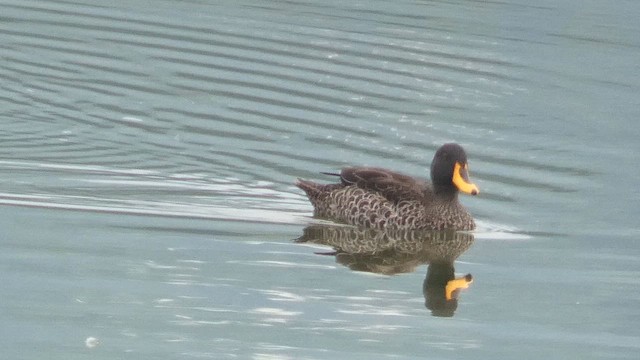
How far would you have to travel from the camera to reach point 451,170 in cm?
1366

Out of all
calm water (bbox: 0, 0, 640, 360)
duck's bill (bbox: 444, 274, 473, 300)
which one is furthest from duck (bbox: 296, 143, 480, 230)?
duck's bill (bbox: 444, 274, 473, 300)

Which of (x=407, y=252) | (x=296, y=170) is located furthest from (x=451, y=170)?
(x=296, y=170)

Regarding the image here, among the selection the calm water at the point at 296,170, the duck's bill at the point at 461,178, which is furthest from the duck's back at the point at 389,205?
the calm water at the point at 296,170

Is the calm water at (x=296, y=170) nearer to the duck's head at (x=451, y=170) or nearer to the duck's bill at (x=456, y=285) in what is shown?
the duck's bill at (x=456, y=285)

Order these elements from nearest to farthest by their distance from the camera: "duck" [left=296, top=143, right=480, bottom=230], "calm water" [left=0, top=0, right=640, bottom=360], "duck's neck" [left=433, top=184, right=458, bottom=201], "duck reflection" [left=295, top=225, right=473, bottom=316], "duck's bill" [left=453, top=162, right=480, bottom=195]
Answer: "calm water" [left=0, top=0, right=640, bottom=360]
"duck reflection" [left=295, top=225, right=473, bottom=316]
"duck's bill" [left=453, top=162, right=480, bottom=195]
"duck" [left=296, top=143, right=480, bottom=230]
"duck's neck" [left=433, top=184, right=458, bottom=201]

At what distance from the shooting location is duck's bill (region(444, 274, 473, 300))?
1139cm

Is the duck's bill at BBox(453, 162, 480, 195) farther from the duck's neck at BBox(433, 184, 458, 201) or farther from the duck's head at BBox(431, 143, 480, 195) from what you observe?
the duck's neck at BBox(433, 184, 458, 201)

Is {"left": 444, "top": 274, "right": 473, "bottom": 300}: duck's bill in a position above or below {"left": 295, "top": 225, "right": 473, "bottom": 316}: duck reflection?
above

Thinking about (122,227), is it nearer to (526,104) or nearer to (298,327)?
(298,327)

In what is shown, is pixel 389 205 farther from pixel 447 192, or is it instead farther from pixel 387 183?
pixel 447 192

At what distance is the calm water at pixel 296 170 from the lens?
33.8 ft

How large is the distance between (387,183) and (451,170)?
560mm

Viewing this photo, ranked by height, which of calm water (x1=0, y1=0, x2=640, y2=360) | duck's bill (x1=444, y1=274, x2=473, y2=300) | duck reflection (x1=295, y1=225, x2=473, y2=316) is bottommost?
duck reflection (x1=295, y1=225, x2=473, y2=316)

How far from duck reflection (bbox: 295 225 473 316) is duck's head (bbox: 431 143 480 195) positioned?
1.30ft
